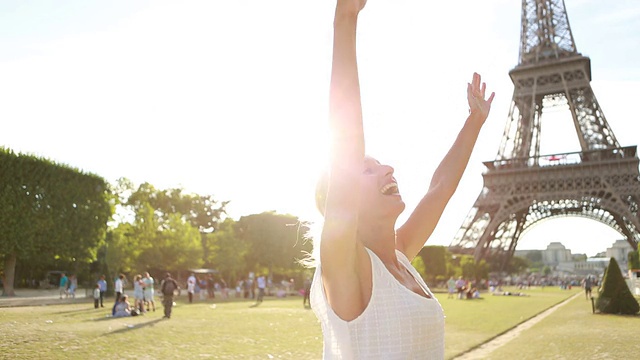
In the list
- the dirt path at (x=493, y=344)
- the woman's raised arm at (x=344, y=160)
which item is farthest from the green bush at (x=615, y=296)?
the woman's raised arm at (x=344, y=160)

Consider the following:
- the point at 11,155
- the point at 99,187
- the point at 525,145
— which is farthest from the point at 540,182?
Answer: the point at 11,155

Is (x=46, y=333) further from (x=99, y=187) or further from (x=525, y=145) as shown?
(x=525, y=145)

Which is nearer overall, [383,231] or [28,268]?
[383,231]

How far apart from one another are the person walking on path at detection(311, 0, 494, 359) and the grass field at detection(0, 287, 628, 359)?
32.3 ft

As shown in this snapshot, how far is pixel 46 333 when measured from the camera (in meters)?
14.7

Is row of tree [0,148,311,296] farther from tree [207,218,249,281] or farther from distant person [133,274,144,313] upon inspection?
distant person [133,274,144,313]

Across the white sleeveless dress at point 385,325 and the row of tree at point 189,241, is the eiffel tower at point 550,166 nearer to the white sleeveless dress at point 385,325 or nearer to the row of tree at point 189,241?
the row of tree at point 189,241

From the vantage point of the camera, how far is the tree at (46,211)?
31531 mm

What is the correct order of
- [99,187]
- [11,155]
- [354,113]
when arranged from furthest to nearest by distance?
[99,187]
[11,155]
[354,113]

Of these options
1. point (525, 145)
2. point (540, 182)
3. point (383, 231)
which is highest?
point (525, 145)

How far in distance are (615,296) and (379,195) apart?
2384 centimetres

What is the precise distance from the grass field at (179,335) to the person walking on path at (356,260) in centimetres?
986

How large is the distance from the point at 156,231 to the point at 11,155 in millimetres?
22771

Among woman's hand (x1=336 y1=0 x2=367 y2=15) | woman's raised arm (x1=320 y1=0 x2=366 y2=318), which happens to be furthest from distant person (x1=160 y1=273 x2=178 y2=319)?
woman's hand (x1=336 y1=0 x2=367 y2=15)
